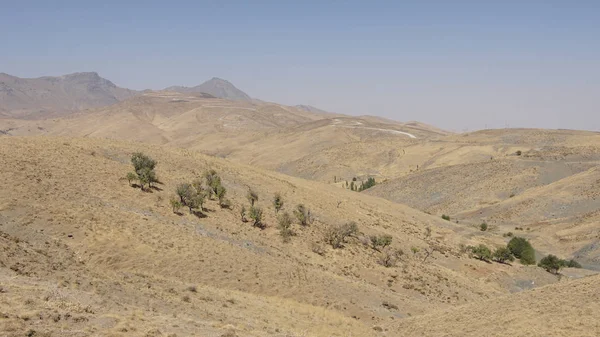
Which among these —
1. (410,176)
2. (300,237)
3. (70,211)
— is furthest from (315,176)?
(70,211)

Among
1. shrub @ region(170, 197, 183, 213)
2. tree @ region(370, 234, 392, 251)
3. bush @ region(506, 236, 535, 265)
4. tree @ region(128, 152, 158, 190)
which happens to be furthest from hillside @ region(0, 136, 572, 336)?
bush @ region(506, 236, 535, 265)

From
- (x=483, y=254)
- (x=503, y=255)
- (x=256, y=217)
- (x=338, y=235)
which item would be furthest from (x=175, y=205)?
(x=503, y=255)

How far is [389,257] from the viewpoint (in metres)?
35.2

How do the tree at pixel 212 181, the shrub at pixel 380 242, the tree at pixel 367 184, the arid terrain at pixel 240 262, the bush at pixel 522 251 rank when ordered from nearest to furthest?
the arid terrain at pixel 240 262 → the shrub at pixel 380 242 → the tree at pixel 212 181 → the bush at pixel 522 251 → the tree at pixel 367 184

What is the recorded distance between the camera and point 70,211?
88.9 feet

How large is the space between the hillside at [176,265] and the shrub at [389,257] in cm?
53

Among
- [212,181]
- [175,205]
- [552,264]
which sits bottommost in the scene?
[552,264]

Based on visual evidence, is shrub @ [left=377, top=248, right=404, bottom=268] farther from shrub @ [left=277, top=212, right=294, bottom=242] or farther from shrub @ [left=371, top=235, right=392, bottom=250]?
shrub @ [left=277, top=212, right=294, bottom=242]

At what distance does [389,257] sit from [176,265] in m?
17.2

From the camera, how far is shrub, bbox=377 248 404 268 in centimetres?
3428

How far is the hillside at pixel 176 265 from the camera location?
15.7 m

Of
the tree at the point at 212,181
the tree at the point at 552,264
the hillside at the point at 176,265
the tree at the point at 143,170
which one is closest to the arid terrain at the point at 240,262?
the hillside at the point at 176,265

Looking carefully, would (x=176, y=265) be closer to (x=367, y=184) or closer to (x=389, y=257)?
(x=389, y=257)

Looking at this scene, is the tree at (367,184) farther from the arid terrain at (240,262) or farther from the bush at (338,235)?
the bush at (338,235)
